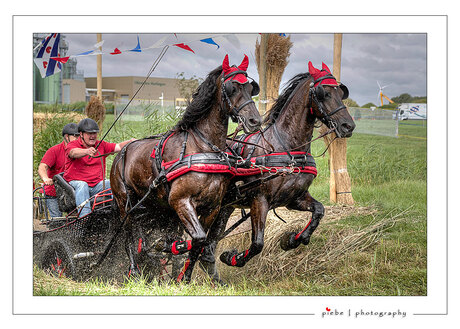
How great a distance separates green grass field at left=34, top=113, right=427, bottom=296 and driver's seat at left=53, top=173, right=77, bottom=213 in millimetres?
918

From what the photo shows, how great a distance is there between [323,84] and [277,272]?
2.57 m

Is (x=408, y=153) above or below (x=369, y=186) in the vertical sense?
above

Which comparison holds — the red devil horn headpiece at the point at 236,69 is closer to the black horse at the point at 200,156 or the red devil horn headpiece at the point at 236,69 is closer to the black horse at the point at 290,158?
the black horse at the point at 200,156

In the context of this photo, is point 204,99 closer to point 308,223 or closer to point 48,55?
point 308,223

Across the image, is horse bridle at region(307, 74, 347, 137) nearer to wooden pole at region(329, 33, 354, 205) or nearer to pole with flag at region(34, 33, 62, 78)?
wooden pole at region(329, 33, 354, 205)

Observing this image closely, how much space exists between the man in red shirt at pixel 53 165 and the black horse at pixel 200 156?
1724 mm

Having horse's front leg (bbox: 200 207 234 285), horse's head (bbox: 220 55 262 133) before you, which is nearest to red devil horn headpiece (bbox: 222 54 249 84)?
horse's head (bbox: 220 55 262 133)

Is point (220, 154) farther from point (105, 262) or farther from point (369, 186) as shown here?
point (369, 186)

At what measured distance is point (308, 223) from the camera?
5.71 metres

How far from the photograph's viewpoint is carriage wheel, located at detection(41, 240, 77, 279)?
619 centimetres
